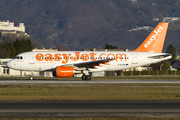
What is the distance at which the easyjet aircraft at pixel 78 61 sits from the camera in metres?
48.1

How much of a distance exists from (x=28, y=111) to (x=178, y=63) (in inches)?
5042

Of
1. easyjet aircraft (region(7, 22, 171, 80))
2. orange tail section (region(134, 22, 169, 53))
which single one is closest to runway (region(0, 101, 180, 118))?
easyjet aircraft (region(7, 22, 171, 80))

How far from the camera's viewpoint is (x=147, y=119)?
1752 cm

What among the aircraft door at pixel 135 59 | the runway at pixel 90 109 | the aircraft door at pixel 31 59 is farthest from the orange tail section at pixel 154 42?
the runway at pixel 90 109

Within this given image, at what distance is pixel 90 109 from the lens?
67.2 ft

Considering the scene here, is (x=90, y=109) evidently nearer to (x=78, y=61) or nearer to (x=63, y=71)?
(x=63, y=71)

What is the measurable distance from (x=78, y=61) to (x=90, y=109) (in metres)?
28.8

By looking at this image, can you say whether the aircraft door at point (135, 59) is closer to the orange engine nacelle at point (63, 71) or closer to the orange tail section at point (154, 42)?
the orange tail section at point (154, 42)

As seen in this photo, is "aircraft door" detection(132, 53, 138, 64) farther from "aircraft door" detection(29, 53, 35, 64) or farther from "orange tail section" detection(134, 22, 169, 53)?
"aircraft door" detection(29, 53, 35, 64)

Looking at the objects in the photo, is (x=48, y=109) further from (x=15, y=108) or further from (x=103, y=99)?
(x=103, y=99)

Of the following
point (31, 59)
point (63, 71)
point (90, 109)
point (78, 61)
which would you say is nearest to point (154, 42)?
point (78, 61)

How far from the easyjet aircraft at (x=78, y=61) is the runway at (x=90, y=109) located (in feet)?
77.7

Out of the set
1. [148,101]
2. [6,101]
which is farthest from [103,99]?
[6,101]

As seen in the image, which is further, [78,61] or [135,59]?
[135,59]
